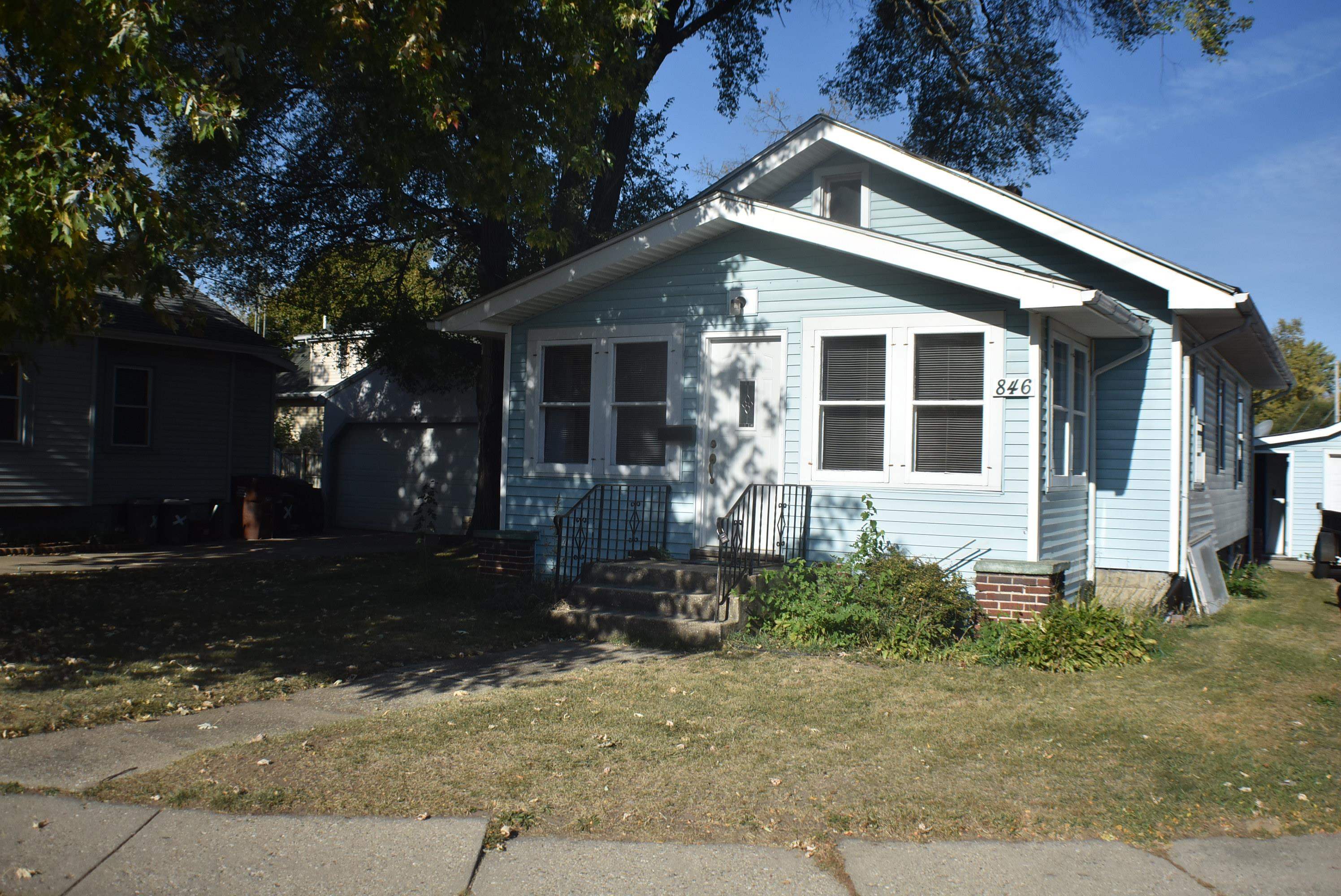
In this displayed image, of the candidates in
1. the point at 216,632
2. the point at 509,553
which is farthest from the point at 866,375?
the point at 216,632

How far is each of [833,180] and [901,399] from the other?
10.9 feet

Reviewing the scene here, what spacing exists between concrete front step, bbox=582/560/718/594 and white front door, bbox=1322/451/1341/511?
614 inches

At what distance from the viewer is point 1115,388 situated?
10.6 meters

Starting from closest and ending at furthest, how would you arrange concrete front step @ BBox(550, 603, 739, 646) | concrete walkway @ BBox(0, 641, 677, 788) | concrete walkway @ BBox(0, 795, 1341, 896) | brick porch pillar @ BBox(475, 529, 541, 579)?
concrete walkway @ BBox(0, 795, 1341, 896)
concrete walkway @ BBox(0, 641, 677, 788)
concrete front step @ BBox(550, 603, 739, 646)
brick porch pillar @ BBox(475, 529, 541, 579)

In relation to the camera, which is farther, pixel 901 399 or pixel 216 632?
pixel 901 399

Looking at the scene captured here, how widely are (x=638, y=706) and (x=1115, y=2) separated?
50.6ft

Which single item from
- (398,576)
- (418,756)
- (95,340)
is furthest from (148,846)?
(95,340)

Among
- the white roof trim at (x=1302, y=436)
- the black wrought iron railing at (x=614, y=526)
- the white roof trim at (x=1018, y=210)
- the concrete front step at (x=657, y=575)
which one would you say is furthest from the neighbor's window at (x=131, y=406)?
the white roof trim at (x=1302, y=436)

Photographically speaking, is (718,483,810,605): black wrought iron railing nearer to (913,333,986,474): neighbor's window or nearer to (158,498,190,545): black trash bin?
(913,333,986,474): neighbor's window

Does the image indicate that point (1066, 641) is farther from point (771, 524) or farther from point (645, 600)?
point (645, 600)

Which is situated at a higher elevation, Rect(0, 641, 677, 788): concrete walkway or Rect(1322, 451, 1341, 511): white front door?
Rect(1322, 451, 1341, 511): white front door

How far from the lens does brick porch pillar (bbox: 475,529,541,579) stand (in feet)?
35.1

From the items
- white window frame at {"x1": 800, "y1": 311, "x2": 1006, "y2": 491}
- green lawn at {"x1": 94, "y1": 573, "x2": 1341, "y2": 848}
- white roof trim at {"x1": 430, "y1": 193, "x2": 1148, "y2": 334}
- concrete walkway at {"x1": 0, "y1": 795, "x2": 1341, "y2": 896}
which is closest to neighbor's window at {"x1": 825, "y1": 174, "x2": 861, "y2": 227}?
white roof trim at {"x1": 430, "y1": 193, "x2": 1148, "y2": 334}

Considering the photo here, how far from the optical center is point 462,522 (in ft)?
61.5
